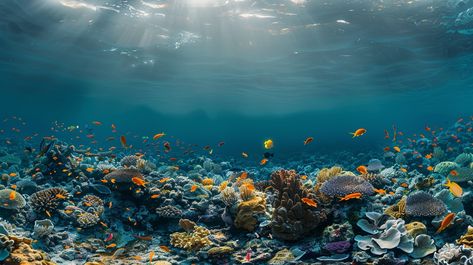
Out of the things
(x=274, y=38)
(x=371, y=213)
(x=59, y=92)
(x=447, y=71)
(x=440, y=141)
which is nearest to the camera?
(x=371, y=213)

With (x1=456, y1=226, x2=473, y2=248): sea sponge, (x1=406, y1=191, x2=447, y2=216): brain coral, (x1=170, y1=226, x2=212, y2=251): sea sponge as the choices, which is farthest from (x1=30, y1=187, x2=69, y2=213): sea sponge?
(x1=456, y1=226, x2=473, y2=248): sea sponge

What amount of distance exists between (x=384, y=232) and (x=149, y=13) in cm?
1664

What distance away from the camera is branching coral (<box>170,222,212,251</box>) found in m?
7.38

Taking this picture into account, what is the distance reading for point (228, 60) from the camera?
27797 mm

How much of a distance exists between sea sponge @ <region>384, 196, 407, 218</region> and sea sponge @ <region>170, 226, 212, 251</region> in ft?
13.2

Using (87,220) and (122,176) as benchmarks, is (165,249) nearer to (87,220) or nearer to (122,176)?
(87,220)

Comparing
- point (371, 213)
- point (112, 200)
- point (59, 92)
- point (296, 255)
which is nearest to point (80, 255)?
point (112, 200)

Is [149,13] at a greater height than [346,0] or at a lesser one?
lesser

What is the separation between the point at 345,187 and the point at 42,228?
273 inches

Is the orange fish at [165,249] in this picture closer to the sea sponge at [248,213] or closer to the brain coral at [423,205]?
the sea sponge at [248,213]

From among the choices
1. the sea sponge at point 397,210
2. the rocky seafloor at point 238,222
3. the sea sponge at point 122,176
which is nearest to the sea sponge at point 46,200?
the rocky seafloor at point 238,222

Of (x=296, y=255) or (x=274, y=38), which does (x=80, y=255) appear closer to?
(x=296, y=255)

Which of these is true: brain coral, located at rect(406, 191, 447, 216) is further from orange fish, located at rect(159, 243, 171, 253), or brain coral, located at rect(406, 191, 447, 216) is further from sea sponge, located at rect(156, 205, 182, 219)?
sea sponge, located at rect(156, 205, 182, 219)

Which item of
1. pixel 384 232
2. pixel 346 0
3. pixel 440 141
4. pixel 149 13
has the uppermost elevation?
pixel 346 0
